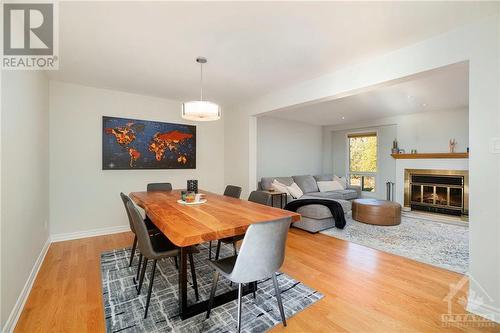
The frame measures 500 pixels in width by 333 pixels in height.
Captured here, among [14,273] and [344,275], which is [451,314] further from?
[14,273]

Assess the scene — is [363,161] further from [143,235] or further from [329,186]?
[143,235]

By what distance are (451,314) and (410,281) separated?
47 cm

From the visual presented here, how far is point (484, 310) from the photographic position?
1761mm

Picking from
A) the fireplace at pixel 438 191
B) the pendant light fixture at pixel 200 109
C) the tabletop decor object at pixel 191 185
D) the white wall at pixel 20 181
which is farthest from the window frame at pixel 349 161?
the white wall at pixel 20 181

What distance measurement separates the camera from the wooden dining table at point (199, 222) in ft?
4.60

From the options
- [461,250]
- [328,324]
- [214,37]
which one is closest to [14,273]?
[328,324]

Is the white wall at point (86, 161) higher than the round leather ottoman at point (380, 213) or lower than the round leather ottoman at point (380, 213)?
higher

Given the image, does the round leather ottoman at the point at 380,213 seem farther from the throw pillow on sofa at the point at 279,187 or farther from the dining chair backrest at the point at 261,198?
the dining chair backrest at the point at 261,198

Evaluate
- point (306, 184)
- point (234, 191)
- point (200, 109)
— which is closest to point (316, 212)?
point (234, 191)

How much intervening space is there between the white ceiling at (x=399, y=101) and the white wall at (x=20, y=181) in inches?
125

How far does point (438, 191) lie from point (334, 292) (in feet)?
15.0

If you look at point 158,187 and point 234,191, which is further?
point 158,187

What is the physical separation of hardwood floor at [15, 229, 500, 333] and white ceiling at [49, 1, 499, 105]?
2365mm

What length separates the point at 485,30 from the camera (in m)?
1.82
